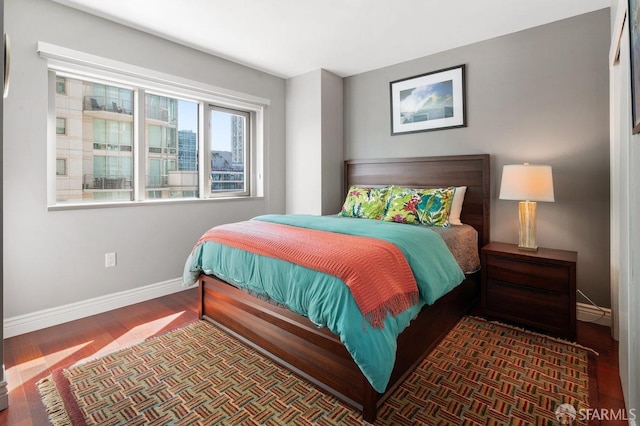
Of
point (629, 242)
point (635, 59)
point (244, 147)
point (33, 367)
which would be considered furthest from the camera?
point (244, 147)

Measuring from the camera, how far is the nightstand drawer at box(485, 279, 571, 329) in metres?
2.33

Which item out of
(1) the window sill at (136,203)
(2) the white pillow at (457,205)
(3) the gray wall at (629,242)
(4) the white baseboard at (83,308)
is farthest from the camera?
(2) the white pillow at (457,205)

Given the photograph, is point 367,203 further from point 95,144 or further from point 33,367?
point 33,367

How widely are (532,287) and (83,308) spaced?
3.56 m

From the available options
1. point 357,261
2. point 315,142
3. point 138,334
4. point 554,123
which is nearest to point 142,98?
point 315,142

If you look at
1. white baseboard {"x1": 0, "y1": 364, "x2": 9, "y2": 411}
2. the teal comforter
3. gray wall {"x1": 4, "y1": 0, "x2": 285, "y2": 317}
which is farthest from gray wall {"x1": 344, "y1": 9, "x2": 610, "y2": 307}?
white baseboard {"x1": 0, "y1": 364, "x2": 9, "y2": 411}

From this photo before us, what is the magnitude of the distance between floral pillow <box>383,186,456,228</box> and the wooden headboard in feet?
0.62

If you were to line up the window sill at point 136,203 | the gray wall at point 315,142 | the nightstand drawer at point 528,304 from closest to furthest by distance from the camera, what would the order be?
the nightstand drawer at point 528,304 < the window sill at point 136,203 < the gray wall at point 315,142

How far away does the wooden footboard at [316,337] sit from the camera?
165cm

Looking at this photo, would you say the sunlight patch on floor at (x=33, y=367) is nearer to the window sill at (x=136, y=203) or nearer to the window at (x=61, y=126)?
the window sill at (x=136, y=203)

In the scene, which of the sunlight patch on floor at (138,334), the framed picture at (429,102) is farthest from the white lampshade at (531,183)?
the sunlight patch on floor at (138,334)

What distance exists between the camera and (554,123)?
2.75 metres

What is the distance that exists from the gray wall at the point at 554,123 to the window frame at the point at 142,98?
2.16 m

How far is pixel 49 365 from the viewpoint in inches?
80.6
